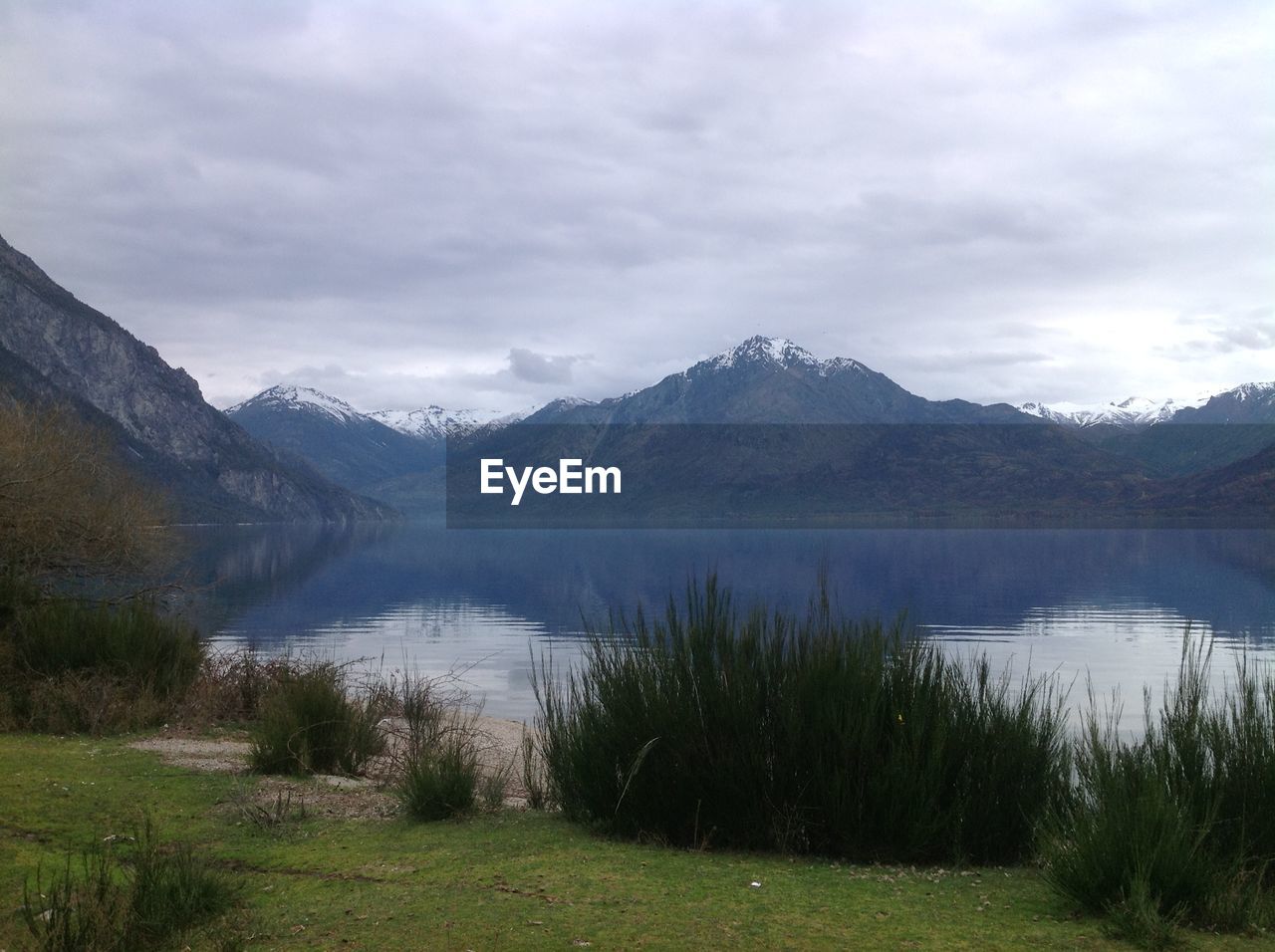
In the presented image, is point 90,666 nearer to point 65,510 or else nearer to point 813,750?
point 65,510

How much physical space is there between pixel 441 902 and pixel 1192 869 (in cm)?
436

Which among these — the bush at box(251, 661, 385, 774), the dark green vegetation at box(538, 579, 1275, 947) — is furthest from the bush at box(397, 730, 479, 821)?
the bush at box(251, 661, 385, 774)

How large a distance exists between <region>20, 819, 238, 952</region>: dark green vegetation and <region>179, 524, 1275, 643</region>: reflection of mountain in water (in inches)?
920

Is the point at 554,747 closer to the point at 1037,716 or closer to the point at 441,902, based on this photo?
the point at 441,902

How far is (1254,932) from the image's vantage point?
20.2 ft

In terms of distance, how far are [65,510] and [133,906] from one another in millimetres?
18528

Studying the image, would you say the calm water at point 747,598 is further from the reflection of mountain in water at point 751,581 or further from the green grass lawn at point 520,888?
the green grass lawn at point 520,888

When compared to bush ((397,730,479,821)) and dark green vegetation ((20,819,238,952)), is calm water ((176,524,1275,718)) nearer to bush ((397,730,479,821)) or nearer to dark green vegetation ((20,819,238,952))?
bush ((397,730,479,821))

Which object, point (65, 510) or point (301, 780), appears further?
point (65, 510)

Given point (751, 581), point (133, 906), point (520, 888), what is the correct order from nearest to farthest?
Answer: point (133, 906) < point (520, 888) < point (751, 581)

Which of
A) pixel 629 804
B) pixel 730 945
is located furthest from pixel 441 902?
pixel 629 804

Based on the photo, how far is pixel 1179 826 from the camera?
631 cm

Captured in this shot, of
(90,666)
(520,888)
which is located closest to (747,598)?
(90,666)

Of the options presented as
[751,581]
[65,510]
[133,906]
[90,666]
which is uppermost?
[65,510]
